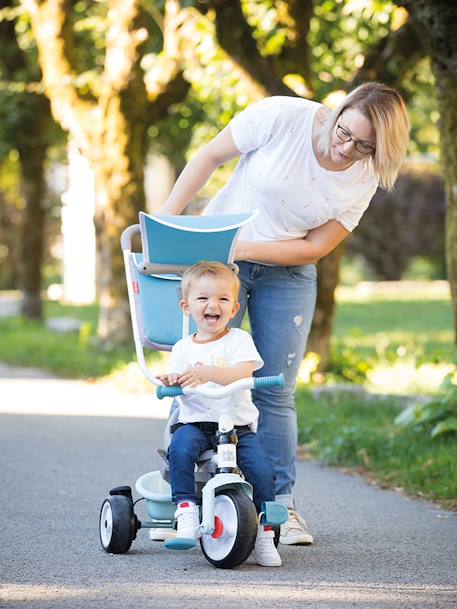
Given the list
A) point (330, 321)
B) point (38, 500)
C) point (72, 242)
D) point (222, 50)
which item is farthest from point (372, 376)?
point (72, 242)

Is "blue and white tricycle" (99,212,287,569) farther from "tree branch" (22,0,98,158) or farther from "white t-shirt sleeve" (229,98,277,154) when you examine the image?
"tree branch" (22,0,98,158)

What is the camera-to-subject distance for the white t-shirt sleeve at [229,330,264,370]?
521 centimetres

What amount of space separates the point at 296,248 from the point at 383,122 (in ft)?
2.23

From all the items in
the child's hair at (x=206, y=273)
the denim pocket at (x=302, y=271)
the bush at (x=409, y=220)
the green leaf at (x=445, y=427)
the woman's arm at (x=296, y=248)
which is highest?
the bush at (x=409, y=220)

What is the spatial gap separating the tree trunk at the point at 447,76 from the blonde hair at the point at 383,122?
112 inches

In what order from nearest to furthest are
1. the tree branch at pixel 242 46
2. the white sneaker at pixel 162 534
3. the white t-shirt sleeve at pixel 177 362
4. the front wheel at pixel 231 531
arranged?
the front wheel at pixel 231 531
the white t-shirt sleeve at pixel 177 362
the white sneaker at pixel 162 534
the tree branch at pixel 242 46

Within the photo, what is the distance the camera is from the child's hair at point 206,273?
5.21 meters

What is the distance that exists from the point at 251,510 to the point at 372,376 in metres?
7.22

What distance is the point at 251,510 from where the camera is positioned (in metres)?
4.96

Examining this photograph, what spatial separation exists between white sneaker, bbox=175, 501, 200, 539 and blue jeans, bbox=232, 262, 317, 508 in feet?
2.31

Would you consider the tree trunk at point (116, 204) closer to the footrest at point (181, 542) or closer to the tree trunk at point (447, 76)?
the tree trunk at point (447, 76)

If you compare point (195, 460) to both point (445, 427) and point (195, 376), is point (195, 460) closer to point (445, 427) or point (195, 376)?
point (195, 376)

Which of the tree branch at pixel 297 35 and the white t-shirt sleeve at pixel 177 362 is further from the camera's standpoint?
the tree branch at pixel 297 35

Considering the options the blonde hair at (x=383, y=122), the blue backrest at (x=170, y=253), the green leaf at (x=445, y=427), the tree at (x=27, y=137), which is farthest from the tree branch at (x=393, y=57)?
the tree at (x=27, y=137)
